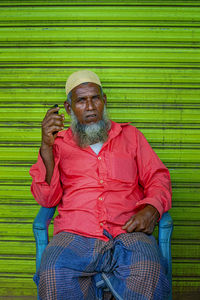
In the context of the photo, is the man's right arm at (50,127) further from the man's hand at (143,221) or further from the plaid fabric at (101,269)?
the man's hand at (143,221)

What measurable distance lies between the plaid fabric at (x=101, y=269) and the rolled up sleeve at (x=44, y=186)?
0.37 meters

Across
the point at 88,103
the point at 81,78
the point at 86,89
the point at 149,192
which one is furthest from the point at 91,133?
the point at 149,192

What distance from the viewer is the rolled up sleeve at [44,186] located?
2633mm

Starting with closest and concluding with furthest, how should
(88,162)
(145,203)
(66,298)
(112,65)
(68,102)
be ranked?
1. (66,298)
2. (145,203)
3. (88,162)
4. (68,102)
5. (112,65)

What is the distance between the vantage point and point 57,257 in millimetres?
2182

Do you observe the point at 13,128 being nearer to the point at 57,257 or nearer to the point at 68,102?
the point at 68,102

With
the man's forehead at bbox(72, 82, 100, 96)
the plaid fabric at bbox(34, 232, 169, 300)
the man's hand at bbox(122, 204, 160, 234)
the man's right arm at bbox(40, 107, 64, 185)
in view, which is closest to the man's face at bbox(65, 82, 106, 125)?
the man's forehead at bbox(72, 82, 100, 96)

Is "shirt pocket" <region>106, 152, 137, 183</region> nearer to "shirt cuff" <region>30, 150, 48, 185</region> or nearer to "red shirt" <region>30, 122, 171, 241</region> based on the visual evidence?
"red shirt" <region>30, 122, 171, 241</region>

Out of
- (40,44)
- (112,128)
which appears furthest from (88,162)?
(40,44)

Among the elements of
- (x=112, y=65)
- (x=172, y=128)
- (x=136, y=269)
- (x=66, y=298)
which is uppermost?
(x=112, y=65)

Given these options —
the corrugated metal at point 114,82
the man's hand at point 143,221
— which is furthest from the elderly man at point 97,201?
the corrugated metal at point 114,82

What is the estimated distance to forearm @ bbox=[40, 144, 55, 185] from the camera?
263 centimetres

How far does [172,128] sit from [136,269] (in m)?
1.64

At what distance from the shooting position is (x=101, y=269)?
7.49ft
